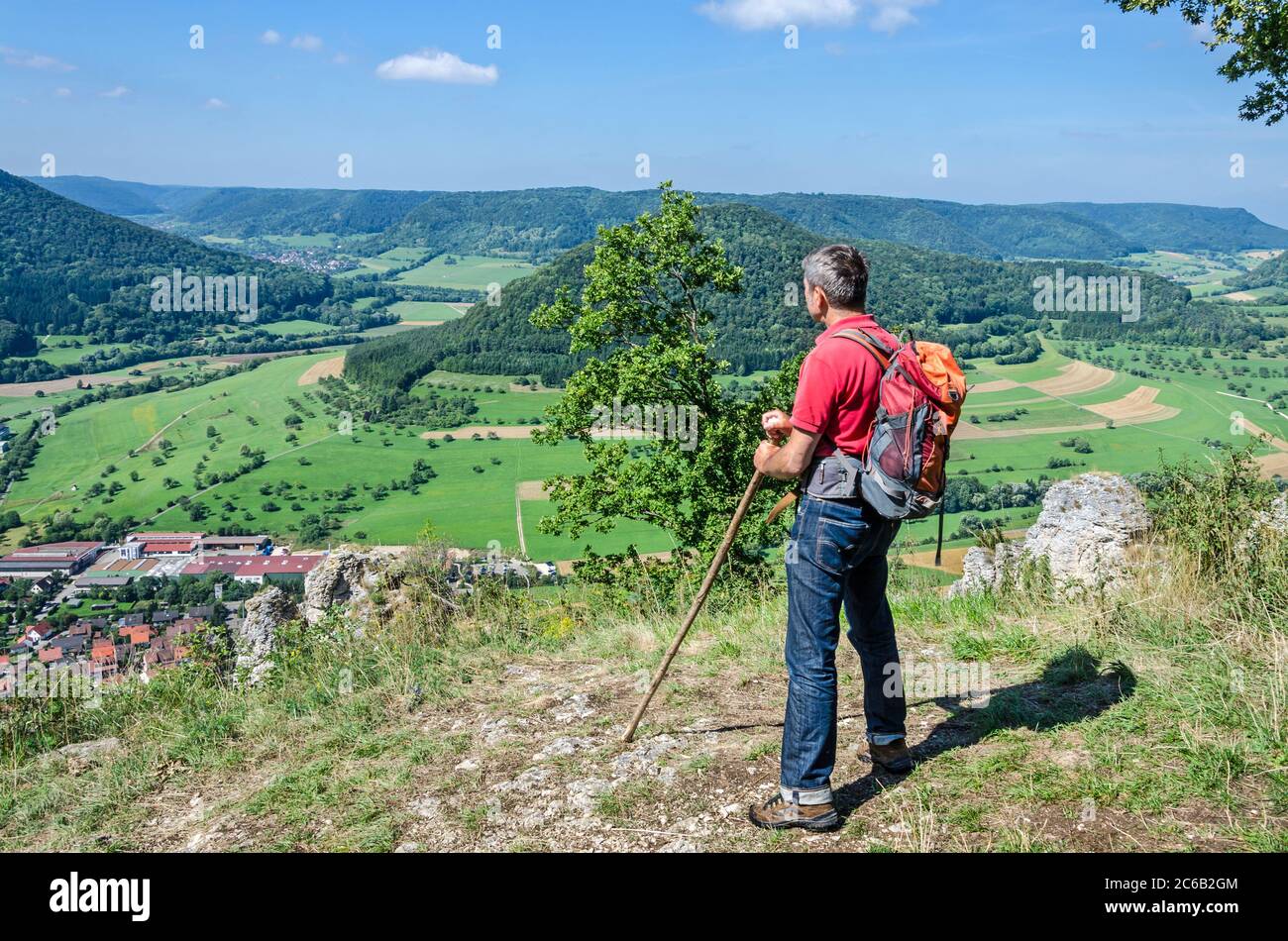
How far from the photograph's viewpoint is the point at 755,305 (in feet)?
220

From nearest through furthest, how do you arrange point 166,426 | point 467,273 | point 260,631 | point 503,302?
point 260,631 → point 166,426 → point 503,302 → point 467,273

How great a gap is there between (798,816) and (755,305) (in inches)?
2601

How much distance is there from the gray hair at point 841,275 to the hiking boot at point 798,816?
2178 mm

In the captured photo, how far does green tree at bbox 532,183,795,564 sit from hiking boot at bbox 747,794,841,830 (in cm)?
1104

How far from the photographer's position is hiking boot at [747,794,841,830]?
132 inches

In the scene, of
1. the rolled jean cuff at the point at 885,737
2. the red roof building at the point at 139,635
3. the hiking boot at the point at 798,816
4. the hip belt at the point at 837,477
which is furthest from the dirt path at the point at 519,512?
the hip belt at the point at 837,477

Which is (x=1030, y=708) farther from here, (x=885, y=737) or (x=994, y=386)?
(x=994, y=386)

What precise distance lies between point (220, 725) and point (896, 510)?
4.37 metres

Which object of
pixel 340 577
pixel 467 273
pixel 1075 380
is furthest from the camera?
pixel 467 273

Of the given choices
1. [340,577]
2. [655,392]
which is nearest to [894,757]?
[340,577]

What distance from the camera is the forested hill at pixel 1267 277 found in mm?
143250

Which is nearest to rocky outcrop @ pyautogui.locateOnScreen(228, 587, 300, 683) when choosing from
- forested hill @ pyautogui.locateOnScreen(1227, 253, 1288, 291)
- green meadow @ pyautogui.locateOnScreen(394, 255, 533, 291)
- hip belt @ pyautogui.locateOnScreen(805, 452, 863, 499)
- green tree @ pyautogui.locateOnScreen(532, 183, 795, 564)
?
hip belt @ pyautogui.locateOnScreen(805, 452, 863, 499)

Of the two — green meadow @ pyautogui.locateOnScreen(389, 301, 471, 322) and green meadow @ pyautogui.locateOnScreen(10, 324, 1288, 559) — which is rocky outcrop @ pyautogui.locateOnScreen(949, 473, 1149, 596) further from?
green meadow @ pyautogui.locateOnScreen(389, 301, 471, 322)
